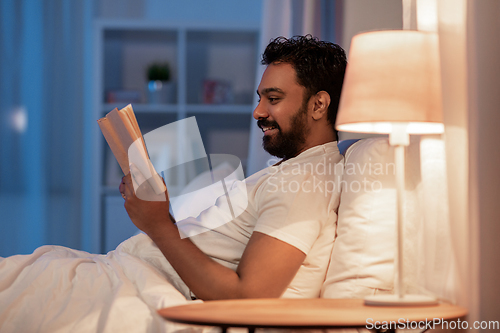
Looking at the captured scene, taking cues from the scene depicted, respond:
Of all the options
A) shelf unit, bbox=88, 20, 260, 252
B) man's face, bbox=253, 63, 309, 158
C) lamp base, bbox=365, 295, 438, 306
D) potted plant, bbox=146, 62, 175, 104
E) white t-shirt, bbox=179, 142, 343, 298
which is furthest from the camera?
potted plant, bbox=146, 62, 175, 104

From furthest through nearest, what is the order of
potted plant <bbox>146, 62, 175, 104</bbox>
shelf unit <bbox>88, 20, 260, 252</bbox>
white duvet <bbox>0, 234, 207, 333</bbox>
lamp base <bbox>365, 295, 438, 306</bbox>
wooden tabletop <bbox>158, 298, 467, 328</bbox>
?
potted plant <bbox>146, 62, 175, 104</bbox>
shelf unit <bbox>88, 20, 260, 252</bbox>
white duvet <bbox>0, 234, 207, 333</bbox>
lamp base <bbox>365, 295, 438, 306</bbox>
wooden tabletop <bbox>158, 298, 467, 328</bbox>

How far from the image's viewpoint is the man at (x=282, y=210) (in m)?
1.04

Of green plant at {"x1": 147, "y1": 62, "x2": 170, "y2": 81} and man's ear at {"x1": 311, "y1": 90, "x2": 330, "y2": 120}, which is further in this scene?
green plant at {"x1": 147, "y1": 62, "x2": 170, "y2": 81}

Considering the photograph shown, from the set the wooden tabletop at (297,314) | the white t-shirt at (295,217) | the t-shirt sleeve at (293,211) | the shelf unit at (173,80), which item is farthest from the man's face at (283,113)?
the shelf unit at (173,80)

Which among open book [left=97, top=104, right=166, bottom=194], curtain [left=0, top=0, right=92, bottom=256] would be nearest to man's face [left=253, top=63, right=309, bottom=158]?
open book [left=97, top=104, right=166, bottom=194]

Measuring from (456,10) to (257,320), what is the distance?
2.15ft

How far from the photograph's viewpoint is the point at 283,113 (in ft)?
4.59

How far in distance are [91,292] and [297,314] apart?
54 centimetres

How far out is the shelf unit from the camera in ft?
10.1

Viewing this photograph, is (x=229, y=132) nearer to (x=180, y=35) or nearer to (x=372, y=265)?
(x=180, y=35)

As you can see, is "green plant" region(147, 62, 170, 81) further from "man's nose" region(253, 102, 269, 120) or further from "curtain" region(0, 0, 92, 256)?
"man's nose" region(253, 102, 269, 120)

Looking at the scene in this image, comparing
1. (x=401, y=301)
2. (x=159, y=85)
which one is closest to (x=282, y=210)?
(x=401, y=301)

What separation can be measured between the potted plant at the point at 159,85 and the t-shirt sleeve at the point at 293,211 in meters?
2.19

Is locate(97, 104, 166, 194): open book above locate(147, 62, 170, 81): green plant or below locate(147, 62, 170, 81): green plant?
below
